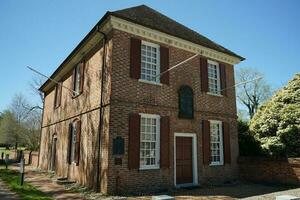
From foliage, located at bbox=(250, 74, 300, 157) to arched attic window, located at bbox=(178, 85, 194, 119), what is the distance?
5.24 meters

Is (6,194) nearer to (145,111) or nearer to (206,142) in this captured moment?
(145,111)

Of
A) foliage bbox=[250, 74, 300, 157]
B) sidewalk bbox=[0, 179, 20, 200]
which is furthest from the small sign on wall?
foliage bbox=[250, 74, 300, 157]

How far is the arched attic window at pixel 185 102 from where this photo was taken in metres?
11.9

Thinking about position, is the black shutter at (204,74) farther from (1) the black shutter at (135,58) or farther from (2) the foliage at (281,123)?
(2) the foliage at (281,123)

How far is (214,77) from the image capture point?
1403 centimetres

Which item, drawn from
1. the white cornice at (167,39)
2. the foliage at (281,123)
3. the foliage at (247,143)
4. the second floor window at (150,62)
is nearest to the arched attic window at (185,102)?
the second floor window at (150,62)

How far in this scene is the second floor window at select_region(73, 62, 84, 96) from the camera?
43.6 feet

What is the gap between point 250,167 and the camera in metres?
13.4

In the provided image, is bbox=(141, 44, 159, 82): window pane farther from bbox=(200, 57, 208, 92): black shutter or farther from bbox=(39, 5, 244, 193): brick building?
bbox=(200, 57, 208, 92): black shutter

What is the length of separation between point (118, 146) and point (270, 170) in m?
8.12

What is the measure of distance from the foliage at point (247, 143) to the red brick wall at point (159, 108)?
4.03 ft

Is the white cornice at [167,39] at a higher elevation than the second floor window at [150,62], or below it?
higher

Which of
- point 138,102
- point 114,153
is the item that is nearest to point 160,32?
point 138,102

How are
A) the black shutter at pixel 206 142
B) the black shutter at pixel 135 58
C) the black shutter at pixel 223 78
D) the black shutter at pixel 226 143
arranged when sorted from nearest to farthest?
1. the black shutter at pixel 135 58
2. the black shutter at pixel 206 142
3. the black shutter at pixel 226 143
4. the black shutter at pixel 223 78
